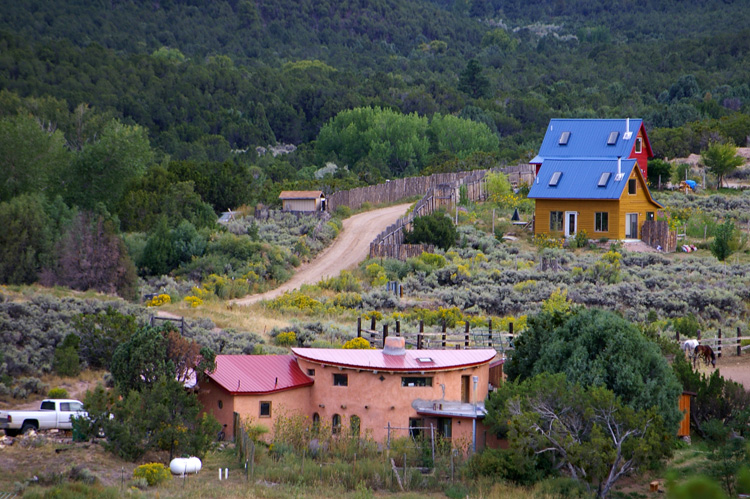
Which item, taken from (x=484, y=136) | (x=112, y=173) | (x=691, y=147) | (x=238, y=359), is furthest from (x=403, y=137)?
(x=238, y=359)

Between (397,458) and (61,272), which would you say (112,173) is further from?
(397,458)

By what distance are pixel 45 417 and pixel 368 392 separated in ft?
27.5

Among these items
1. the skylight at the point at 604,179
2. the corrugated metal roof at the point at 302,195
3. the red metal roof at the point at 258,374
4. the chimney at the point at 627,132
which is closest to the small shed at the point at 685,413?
the red metal roof at the point at 258,374

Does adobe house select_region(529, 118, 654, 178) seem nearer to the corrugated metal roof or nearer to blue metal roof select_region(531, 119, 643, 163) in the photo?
blue metal roof select_region(531, 119, 643, 163)

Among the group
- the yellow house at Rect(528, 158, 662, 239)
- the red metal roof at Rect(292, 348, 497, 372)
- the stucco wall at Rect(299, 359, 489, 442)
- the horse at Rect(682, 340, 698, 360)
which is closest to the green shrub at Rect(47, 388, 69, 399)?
the red metal roof at Rect(292, 348, 497, 372)

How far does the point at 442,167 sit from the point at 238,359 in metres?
51.5

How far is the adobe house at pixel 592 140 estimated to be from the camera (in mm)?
A: 56531

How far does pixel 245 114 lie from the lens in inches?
4828

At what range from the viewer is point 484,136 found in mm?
105062

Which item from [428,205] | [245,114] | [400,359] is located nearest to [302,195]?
[428,205]

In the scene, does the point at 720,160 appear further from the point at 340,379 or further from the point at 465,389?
the point at 340,379

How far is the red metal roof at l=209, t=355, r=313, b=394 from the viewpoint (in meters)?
27.1

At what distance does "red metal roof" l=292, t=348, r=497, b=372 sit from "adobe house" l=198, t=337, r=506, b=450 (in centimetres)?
3

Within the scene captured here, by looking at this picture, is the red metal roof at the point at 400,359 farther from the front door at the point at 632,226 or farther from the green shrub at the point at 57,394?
the front door at the point at 632,226
